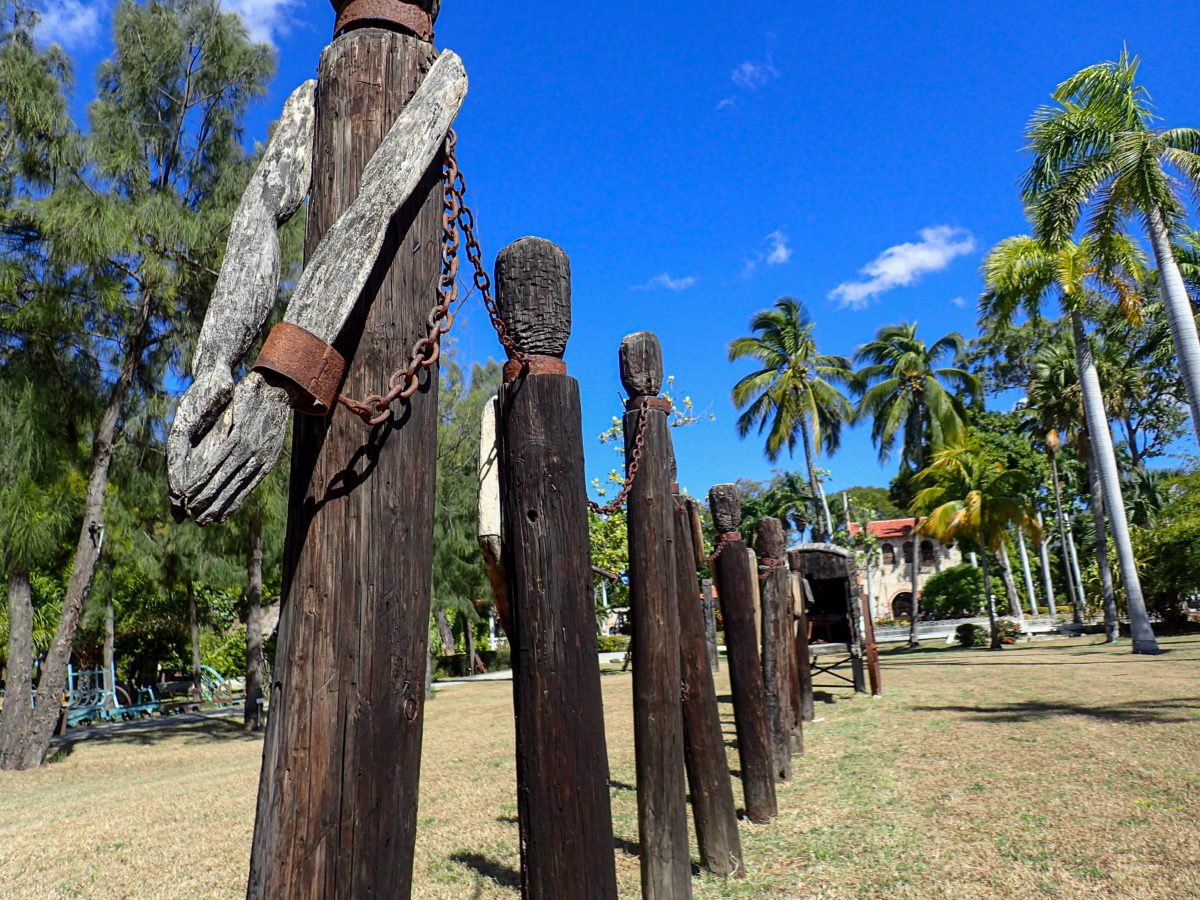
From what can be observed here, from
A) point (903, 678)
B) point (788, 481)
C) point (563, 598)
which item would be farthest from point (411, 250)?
point (788, 481)

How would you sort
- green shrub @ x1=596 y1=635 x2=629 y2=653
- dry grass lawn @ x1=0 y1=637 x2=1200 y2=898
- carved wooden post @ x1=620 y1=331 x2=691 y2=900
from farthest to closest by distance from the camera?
green shrub @ x1=596 y1=635 x2=629 y2=653 < dry grass lawn @ x1=0 y1=637 x2=1200 y2=898 < carved wooden post @ x1=620 y1=331 x2=691 y2=900

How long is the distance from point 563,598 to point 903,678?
1522cm

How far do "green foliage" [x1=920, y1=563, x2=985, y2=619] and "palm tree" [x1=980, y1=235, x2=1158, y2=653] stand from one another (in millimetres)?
22664

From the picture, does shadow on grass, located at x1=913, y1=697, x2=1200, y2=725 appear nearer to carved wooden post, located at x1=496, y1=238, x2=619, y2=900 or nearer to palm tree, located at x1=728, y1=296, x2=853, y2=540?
carved wooden post, located at x1=496, y1=238, x2=619, y2=900

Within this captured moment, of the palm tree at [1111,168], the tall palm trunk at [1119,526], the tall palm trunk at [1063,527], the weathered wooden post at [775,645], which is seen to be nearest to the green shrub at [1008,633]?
the tall palm trunk at [1063,527]

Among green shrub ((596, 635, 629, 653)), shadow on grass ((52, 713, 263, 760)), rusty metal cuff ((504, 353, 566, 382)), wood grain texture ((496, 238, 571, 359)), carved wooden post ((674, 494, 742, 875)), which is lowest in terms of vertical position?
shadow on grass ((52, 713, 263, 760))

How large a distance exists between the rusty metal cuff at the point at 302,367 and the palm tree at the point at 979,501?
78.1ft

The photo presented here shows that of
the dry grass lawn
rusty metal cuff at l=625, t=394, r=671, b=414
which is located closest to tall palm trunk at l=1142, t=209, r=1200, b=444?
the dry grass lawn

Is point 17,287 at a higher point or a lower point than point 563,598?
higher

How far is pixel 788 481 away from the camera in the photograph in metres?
47.7

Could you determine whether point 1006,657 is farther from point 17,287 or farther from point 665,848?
point 17,287

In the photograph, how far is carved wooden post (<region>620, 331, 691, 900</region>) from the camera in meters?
4.02

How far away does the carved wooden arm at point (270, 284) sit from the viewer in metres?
1.66

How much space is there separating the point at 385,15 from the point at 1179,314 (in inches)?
571
